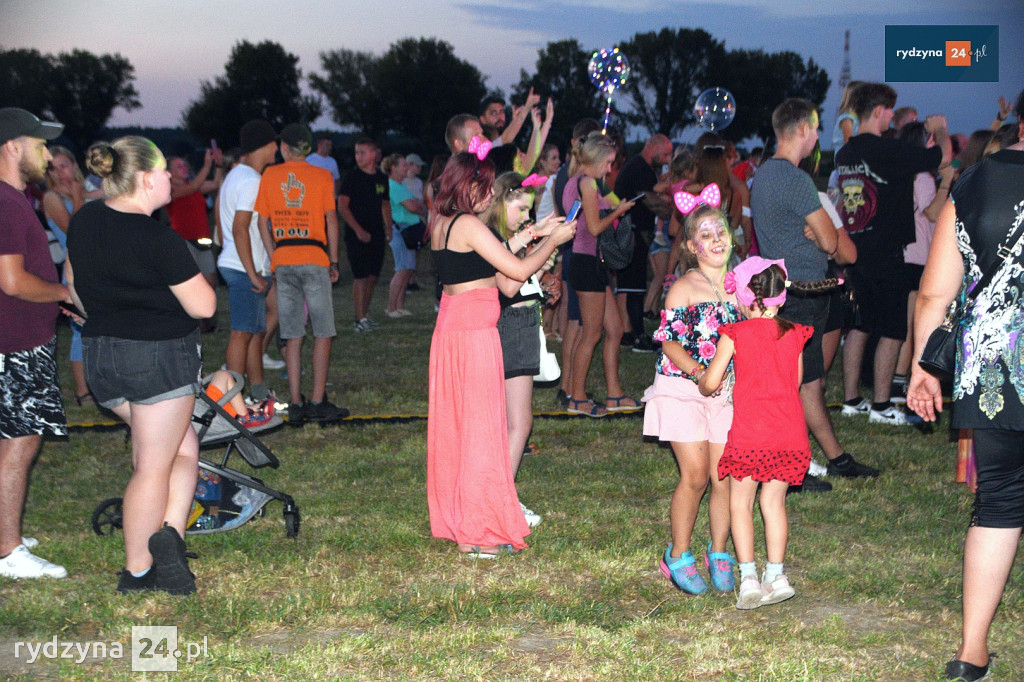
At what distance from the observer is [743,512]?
13.2 feet

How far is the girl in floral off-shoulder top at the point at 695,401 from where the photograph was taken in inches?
166

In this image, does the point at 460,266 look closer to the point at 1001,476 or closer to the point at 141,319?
the point at 141,319

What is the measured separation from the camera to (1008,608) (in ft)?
13.3

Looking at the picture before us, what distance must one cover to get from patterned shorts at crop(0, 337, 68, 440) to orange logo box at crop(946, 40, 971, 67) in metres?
11.6

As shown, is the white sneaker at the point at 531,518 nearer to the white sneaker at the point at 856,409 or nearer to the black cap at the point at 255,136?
the white sneaker at the point at 856,409

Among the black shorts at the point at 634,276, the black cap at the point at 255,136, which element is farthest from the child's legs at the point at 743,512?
the black shorts at the point at 634,276

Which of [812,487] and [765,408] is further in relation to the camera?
[812,487]

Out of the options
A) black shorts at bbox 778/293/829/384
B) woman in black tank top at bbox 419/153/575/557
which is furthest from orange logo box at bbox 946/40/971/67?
woman in black tank top at bbox 419/153/575/557

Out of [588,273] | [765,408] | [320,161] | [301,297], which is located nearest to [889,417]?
[588,273]

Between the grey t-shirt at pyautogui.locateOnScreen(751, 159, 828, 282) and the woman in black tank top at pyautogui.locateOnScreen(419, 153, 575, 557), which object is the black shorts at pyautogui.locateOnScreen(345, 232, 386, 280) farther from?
the woman in black tank top at pyautogui.locateOnScreen(419, 153, 575, 557)

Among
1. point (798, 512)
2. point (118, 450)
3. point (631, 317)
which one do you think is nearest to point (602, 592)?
point (798, 512)

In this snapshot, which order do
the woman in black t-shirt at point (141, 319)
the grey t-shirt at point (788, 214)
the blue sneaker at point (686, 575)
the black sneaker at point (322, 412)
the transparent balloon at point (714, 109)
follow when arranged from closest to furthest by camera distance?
1. the woman in black t-shirt at point (141, 319)
2. the blue sneaker at point (686, 575)
3. the grey t-shirt at point (788, 214)
4. the black sneaker at point (322, 412)
5. the transparent balloon at point (714, 109)

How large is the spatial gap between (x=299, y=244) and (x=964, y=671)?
552 cm

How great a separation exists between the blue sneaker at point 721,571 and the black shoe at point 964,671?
1.05 meters
